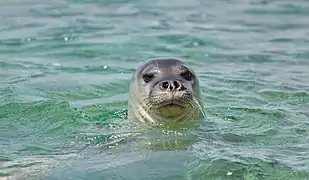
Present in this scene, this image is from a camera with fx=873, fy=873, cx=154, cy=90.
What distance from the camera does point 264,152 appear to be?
21.0 feet

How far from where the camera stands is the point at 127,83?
8.94 meters

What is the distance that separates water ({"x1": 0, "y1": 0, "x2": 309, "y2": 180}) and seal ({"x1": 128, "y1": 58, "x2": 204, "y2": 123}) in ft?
0.50

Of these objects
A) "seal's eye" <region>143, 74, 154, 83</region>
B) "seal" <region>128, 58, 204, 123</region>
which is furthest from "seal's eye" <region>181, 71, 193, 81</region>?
"seal's eye" <region>143, 74, 154, 83</region>

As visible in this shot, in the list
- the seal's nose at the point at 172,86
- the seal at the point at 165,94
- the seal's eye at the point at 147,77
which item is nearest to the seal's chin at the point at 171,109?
the seal at the point at 165,94

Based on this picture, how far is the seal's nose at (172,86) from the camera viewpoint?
21.5 ft

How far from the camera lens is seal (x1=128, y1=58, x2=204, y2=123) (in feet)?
21.7

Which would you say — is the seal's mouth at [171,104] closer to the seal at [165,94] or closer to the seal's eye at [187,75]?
the seal at [165,94]

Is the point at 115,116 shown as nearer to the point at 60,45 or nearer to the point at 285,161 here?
the point at 285,161

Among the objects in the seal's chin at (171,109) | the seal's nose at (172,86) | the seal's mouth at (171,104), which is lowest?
the seal's chin at (171,109)

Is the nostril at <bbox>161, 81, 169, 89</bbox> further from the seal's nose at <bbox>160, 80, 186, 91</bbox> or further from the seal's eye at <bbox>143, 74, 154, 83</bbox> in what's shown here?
the seal's eye at <bbox>143, 74, 154, 83</bbox>

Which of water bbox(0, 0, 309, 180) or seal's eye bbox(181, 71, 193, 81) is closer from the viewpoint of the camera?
water bbox(0, 0, 309, 180)

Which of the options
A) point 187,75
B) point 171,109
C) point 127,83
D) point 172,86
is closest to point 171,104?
point 171,109

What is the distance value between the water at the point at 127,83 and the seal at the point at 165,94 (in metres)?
0.15

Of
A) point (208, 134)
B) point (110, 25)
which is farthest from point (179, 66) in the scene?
point (110, 25)
